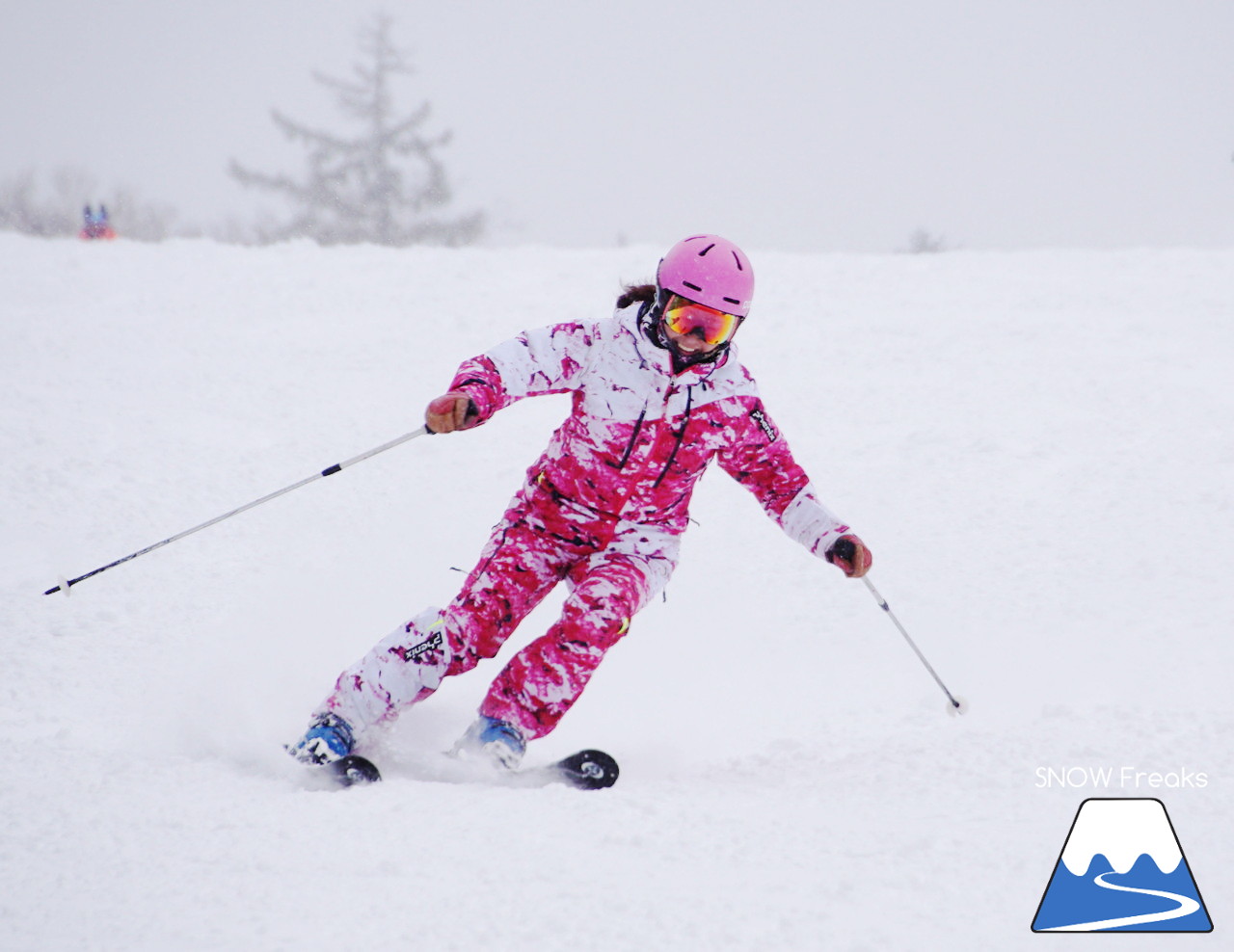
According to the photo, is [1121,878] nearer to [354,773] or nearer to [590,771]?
[590,771]

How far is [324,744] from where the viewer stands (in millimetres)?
2914

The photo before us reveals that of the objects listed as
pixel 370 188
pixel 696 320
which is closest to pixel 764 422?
pixel 696 320

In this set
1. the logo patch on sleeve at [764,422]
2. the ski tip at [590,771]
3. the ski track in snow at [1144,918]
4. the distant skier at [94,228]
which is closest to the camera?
the ski track in snow at [1144,918]

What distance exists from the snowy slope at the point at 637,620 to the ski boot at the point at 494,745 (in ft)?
1.01

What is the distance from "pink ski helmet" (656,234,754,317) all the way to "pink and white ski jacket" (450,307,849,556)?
0.59 ft

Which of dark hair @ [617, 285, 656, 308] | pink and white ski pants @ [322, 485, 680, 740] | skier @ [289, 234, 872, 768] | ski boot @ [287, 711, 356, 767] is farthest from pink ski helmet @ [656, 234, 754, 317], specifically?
ski boot @ [287, 711, 356, 767]

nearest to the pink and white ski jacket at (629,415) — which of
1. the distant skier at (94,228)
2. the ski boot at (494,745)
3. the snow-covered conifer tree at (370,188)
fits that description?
the ski boot at (494,745)

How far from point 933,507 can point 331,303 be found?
5.58 meters

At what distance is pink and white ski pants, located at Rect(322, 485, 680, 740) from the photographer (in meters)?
3.14

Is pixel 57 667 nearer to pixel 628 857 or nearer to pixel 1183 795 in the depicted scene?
pixel 628 857

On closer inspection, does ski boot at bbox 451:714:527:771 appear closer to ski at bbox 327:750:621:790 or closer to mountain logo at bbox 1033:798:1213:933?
ski at bbox 327:750:621:790

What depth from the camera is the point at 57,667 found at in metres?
3.82

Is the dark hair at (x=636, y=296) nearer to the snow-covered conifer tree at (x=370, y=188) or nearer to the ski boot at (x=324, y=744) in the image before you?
the ski boot at (x=324, y=744)

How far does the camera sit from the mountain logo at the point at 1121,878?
1999 mm
